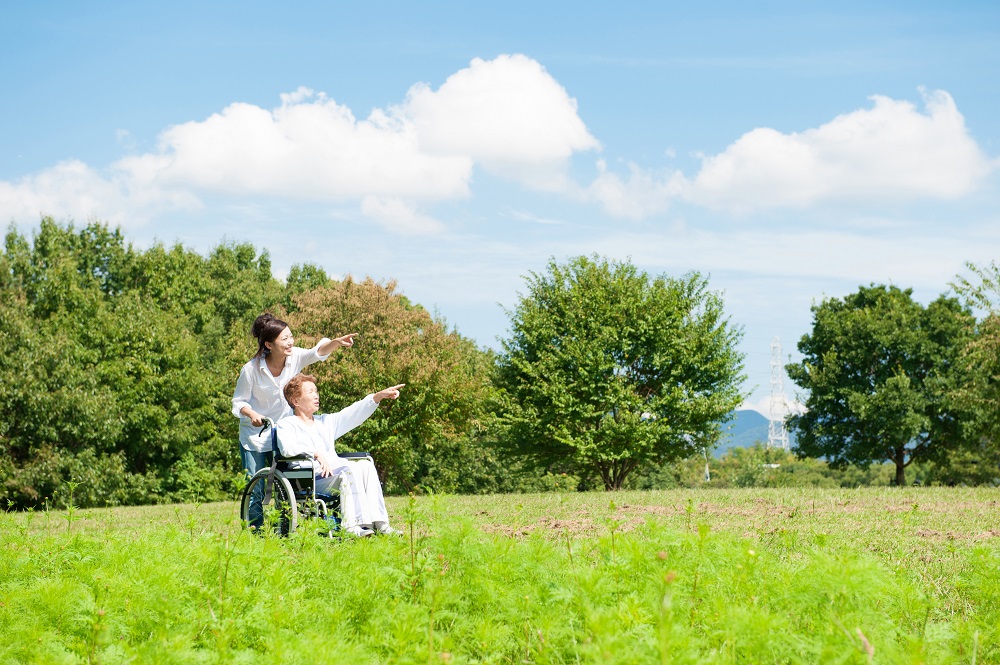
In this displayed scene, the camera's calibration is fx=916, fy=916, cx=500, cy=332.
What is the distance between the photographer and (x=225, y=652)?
3537mm

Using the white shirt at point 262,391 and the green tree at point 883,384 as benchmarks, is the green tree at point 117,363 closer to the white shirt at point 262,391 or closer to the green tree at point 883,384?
the white shirt at point 262,391

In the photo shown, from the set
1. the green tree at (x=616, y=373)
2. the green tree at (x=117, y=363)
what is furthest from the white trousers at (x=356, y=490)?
the green tree at (x=616, y=373)

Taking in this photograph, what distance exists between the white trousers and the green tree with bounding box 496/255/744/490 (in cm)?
1941

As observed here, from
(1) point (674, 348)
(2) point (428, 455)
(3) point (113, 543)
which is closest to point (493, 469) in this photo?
(2) point (428, 455)

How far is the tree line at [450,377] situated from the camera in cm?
2892

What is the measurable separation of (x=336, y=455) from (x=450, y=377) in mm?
24975

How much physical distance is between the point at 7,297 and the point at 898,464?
39499mm

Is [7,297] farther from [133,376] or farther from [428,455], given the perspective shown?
[428,455]

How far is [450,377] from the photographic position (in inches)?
1321

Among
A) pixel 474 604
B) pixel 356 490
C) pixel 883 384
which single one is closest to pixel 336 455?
pixel 356 490

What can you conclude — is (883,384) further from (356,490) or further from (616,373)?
(356,490)

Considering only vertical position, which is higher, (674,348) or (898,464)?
(674,348)

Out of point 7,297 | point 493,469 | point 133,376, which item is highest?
point 7,297

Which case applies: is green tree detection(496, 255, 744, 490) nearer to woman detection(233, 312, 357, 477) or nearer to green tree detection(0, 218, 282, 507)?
green tree detection(0, 218, 282, 507)
